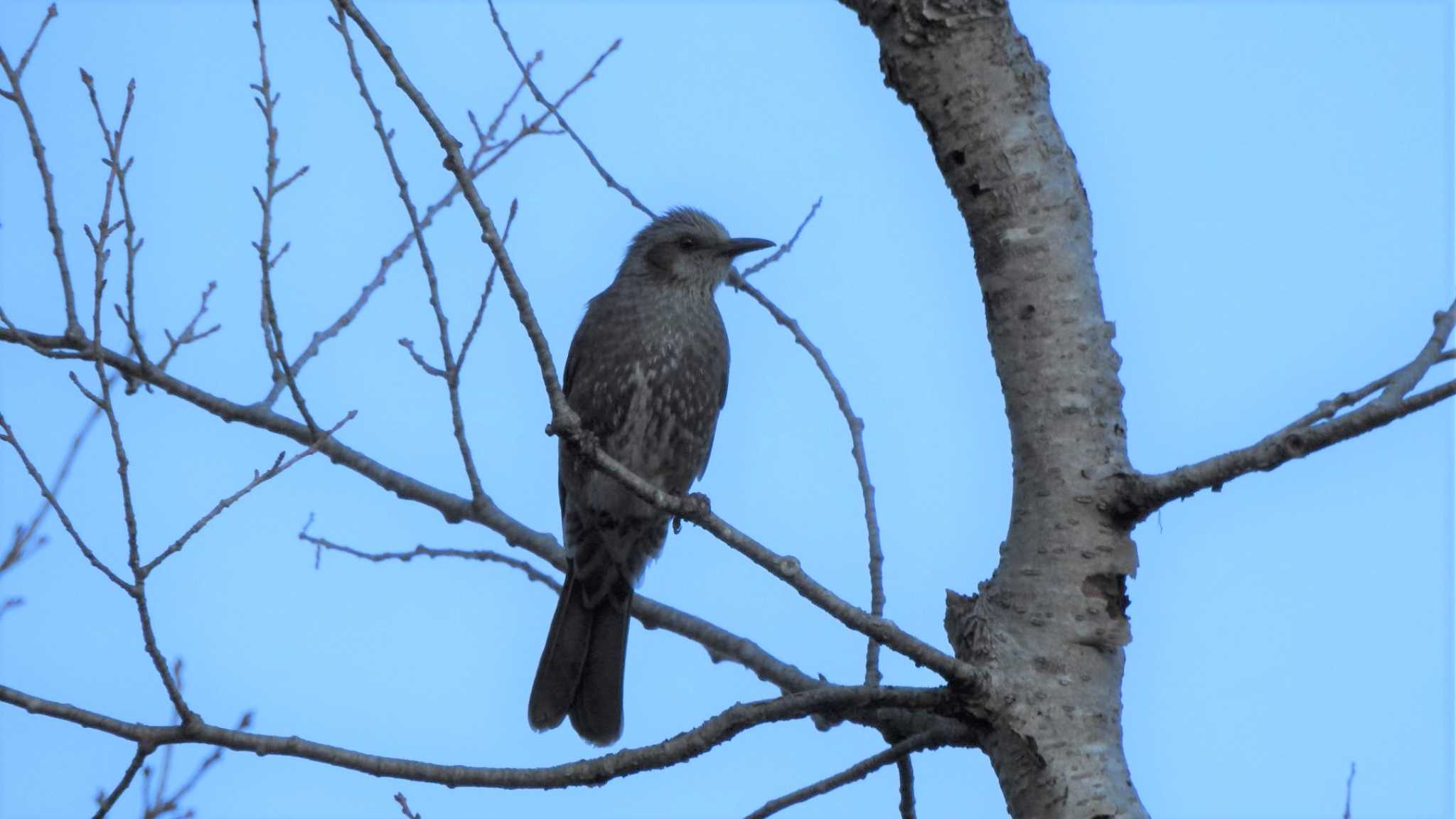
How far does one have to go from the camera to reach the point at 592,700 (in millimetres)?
5156

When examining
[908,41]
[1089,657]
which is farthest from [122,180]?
[1089,657]

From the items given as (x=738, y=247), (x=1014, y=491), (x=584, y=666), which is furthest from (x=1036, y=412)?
(x=738, y=247)

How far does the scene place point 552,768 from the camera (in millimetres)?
2574

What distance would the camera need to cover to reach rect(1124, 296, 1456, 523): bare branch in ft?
7.75

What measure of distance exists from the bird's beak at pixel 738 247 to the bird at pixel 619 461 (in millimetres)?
322

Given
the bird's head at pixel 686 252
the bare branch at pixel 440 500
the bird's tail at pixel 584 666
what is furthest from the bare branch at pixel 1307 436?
the bird's head at pixel 686 252

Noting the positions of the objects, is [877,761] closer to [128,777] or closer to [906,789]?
[906,789]

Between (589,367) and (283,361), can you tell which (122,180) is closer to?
(283,361)

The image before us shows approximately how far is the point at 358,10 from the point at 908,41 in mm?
1127

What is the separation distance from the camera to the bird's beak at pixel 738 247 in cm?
599

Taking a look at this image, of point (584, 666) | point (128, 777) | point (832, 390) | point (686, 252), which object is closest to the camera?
point (128, 777)

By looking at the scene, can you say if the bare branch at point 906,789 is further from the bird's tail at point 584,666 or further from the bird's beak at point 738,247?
the bird's beak at point 738,247

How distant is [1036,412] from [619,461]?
2522 millimetres

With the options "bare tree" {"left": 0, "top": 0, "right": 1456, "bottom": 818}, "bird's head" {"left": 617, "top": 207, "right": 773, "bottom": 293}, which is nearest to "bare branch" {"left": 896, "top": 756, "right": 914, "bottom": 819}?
"bare tree" {"left": 0, "top": 0, "right": 1456, "bottom": 818}
